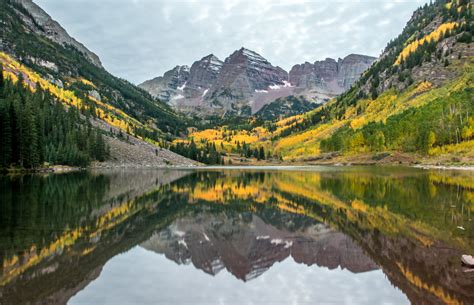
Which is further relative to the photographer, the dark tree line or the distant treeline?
the distant treeline

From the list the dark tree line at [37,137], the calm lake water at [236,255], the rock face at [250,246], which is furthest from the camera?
the dark tree line at [37,137]

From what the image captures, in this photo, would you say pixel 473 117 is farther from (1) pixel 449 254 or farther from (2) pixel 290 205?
(1) pixel 449 254

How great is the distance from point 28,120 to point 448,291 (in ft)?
341

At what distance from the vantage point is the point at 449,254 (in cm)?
1738

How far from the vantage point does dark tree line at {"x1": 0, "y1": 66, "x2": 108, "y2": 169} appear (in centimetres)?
9057

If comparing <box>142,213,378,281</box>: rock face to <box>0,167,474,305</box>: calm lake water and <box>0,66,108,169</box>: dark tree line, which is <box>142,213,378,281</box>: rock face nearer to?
<box>0,167,474,305</box>: calm lake water

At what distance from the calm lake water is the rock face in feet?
0.18

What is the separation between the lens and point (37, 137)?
100625 millimetres

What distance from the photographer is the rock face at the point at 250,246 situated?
681 inches

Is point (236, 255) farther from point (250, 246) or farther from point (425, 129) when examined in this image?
point (425, 129)

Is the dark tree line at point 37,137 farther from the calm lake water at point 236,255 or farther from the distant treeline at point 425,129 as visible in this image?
the distant treeline at point 425,129

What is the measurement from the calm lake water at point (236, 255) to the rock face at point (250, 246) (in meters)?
0.06

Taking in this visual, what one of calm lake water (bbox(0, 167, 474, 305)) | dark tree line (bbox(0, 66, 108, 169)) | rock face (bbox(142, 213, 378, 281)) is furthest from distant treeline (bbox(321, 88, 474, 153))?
rock face (bbox(142, 213, 378, 281))

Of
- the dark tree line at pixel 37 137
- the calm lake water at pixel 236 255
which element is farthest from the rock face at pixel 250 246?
the dark tree line at pixel 37 137
